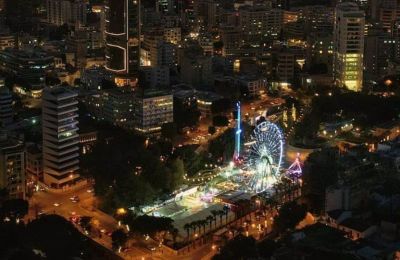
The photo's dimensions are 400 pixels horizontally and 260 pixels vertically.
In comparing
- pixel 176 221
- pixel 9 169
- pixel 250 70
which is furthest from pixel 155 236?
pixel 250 70

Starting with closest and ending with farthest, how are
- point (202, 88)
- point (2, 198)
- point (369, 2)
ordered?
1. point (2, 198)
2. point (202, 88)
3. point (369, 2)

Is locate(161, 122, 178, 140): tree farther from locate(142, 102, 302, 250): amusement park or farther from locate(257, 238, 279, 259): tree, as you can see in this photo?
locate(257, 238, 279, 259): tree

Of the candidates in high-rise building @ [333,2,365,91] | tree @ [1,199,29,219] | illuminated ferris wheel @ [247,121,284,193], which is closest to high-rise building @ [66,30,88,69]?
high-rise building @ [333,2,365,91]

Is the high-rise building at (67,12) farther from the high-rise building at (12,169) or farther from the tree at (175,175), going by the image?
the tree at (175,175)

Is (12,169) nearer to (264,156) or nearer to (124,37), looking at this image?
(264,156)

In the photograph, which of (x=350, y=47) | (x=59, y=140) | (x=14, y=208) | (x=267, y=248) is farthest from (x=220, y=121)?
(x=267, y=248)

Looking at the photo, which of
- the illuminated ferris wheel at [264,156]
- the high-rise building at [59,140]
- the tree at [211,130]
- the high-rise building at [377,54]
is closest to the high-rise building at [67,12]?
the high-rise building at [377,54]

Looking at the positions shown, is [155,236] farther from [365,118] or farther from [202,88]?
[202,88]
